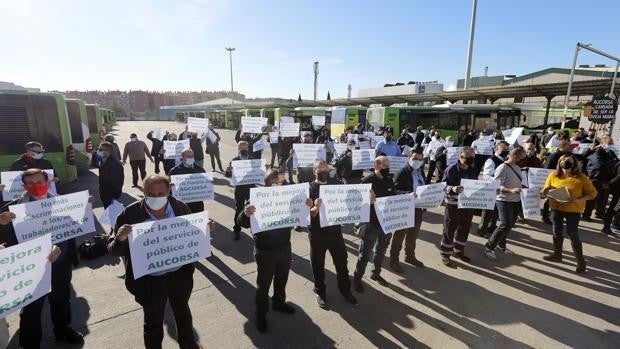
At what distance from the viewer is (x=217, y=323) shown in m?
3.70

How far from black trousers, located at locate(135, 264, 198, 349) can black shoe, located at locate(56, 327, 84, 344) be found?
115 cm

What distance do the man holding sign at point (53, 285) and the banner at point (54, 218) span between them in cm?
7

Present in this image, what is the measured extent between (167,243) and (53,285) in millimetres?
1388

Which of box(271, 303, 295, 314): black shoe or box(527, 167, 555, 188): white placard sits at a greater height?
box(527, 167, 555, 188): white placard

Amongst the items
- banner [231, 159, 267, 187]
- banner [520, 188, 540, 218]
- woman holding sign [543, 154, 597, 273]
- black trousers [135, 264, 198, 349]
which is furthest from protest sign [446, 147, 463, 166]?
black trousers [135, 264, 198, 349]

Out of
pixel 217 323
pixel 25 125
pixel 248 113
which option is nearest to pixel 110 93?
pixel 248 113

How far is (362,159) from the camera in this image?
7922mm

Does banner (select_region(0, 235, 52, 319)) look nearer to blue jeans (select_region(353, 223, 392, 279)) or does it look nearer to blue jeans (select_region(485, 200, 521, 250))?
blue jeans (select_region(353, 223, 392, 279))

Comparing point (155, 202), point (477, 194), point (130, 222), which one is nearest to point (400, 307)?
point (477, 194)

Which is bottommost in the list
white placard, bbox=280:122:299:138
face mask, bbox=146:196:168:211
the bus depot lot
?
the bus depot lot

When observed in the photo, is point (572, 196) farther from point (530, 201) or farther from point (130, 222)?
point (130, 222)

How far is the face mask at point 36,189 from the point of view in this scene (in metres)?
3.13

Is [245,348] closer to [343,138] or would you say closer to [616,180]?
[616,180]

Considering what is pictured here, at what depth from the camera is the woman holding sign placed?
4.82 meters
